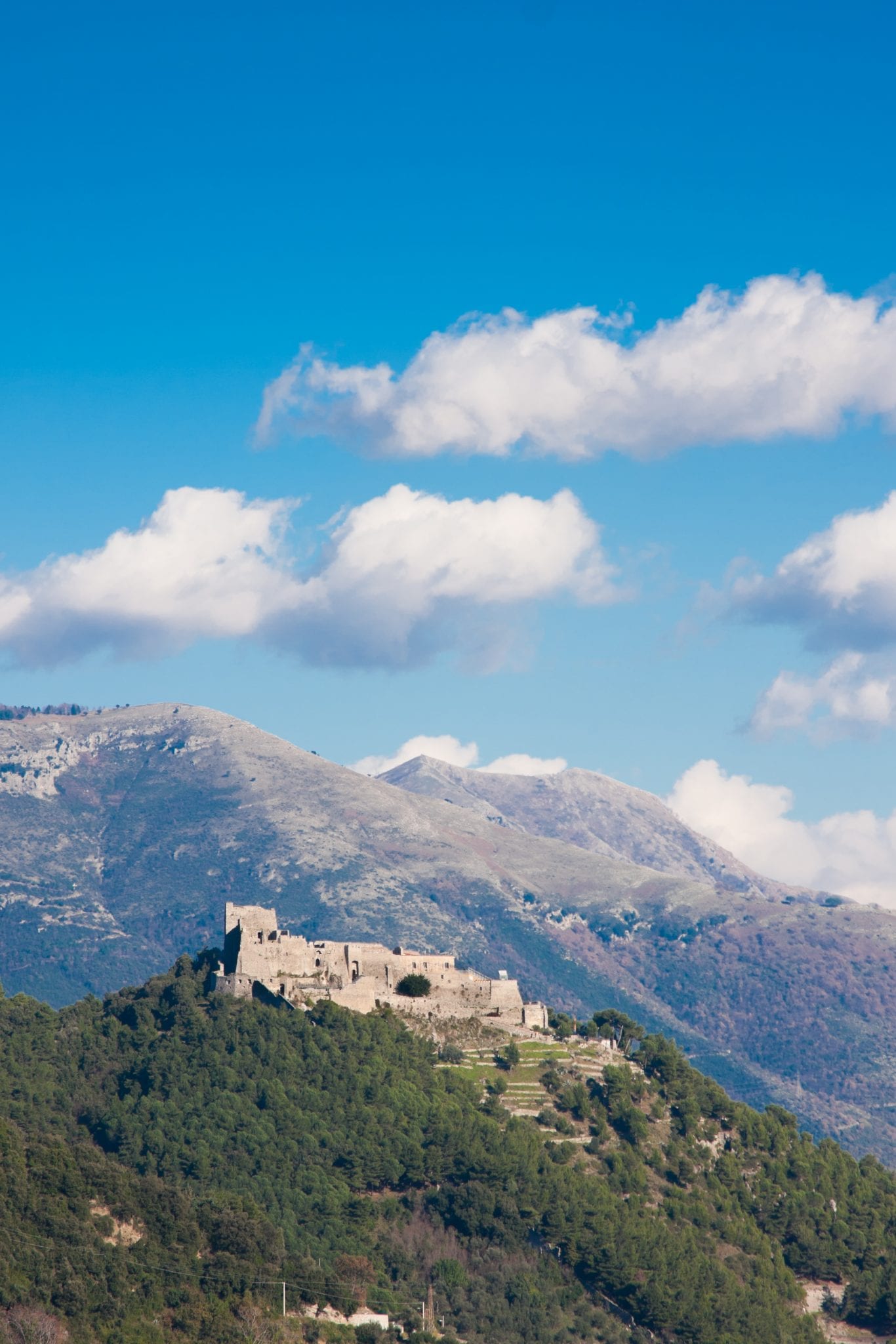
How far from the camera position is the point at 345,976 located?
18725 cm

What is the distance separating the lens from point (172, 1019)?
18538 centimetres

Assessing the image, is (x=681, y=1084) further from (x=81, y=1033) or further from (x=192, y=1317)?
(x=192, y=1317)

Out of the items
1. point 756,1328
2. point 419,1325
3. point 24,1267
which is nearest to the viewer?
point 24,1267

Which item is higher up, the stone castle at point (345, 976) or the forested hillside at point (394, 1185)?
the stone castle at point (345, 976)

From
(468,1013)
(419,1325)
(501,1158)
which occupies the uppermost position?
(468,1013)

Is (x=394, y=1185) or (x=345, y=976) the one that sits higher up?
(x=345, y=976)

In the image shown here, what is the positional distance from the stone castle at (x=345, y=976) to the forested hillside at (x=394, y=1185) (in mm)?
2786

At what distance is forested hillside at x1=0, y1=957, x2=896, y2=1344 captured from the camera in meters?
143

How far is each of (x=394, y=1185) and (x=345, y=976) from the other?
24626 millimetres

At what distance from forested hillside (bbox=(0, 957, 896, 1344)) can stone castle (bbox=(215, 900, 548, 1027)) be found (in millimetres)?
2786

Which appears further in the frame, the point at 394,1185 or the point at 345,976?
the point at 345,976

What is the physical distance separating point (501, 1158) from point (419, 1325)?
70.1 feet

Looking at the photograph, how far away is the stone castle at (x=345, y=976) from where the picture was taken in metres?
184

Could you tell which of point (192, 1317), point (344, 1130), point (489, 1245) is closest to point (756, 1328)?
point (489, 1245)
